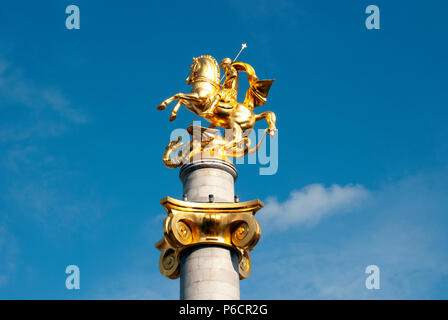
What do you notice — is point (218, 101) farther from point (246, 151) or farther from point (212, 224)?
point (212, 224)

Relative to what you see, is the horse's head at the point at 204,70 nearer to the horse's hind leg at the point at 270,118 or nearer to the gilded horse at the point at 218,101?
the gilded horse at the point at 218,101

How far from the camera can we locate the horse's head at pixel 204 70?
106ft

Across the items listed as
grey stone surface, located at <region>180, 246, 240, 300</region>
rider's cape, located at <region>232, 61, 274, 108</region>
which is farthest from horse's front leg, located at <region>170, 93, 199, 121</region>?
grey stone surface, located at <region>180, 246, 240, 300</region>

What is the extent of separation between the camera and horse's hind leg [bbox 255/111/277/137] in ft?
105

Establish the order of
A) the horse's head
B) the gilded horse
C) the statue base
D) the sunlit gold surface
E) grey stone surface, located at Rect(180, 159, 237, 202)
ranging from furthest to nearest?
1. the horse's head
2. the gilded horse
3. grey stone surface, located at Rect(180, 159, 237, 202)
4. the sunlit gold surface
5. the statue base

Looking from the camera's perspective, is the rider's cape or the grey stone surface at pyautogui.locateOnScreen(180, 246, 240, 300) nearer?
the grey stone surface at pyautogui.locateOnScreen(180, 246, 240, 300)

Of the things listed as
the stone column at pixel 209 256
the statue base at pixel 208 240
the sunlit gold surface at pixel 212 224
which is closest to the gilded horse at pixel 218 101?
the stone column at pixel 209 256

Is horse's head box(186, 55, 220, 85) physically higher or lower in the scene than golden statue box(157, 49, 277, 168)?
higher

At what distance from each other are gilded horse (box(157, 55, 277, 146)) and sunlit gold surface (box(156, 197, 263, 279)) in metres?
3.71

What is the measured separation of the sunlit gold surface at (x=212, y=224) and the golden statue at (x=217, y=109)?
9.18 feet

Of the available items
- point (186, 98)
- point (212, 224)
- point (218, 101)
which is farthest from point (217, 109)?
point (212, 224)

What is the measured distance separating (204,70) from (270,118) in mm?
3471

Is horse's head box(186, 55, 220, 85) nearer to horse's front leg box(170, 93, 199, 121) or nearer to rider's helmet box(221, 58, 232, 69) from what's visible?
rider's helmet box(221, 58, 232, 69)

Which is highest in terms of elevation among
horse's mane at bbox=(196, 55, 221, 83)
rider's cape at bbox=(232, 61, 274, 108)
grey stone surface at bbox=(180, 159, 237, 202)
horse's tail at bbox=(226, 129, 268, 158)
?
horse's mane at bbox=(196, 55, 221, 83)
